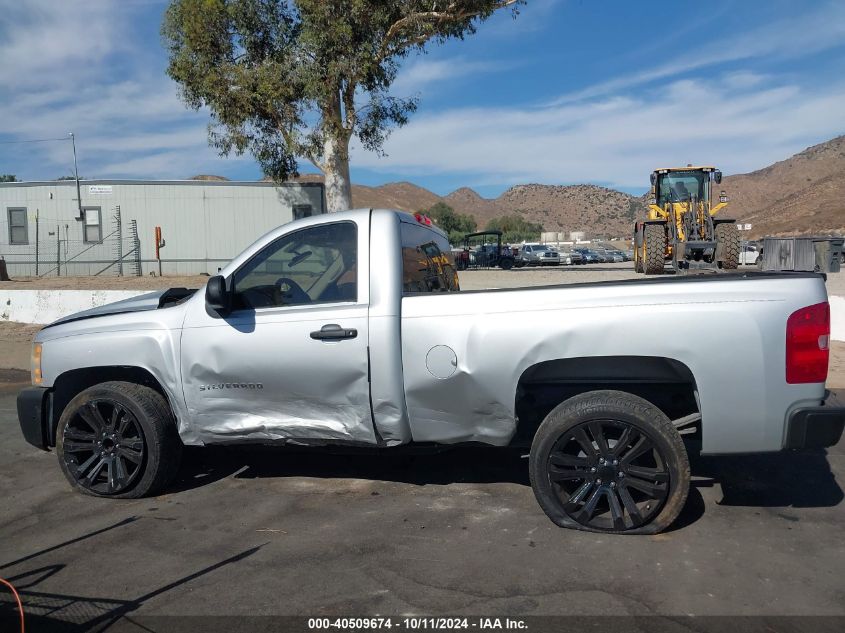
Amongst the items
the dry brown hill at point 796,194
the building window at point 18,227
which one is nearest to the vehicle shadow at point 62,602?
the building window at point 18,227

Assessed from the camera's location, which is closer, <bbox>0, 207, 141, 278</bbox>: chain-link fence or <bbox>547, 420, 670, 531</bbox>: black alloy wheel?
<bbox>547, 420, 670, 531</bbox>: black alloy wheel

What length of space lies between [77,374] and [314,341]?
1.90m

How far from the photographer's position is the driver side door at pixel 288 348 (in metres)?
4.65

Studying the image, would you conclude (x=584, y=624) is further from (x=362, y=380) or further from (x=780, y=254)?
(x=780, y=254)

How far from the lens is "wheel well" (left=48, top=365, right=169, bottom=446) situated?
5273 mm

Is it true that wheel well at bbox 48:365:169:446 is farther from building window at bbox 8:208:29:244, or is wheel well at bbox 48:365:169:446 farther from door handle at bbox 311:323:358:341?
building window at bbox 8:208:29:244

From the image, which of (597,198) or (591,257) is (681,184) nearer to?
(591,257)

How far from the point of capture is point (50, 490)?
545 cm

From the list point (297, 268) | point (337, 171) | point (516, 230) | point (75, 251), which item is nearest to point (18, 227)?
point (75, 251)

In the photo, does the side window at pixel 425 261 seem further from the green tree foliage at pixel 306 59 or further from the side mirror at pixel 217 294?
the green tree foliage at pixel 306 59

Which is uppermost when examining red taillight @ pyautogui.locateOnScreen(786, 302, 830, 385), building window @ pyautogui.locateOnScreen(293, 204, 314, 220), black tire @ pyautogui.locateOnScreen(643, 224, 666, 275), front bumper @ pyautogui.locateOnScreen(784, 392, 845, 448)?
building window @ pyautogui.locateOnScreen(293, 204, 314, 220)

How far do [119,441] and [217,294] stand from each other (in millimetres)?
1322

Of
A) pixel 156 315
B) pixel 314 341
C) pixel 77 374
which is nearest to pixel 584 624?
pixel 314 341

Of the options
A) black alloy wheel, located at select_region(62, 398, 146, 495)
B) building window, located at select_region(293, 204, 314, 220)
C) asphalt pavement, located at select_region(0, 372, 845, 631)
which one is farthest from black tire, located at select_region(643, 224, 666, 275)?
black alloy wheel, located at select_region(62, 398, 146, 495)
